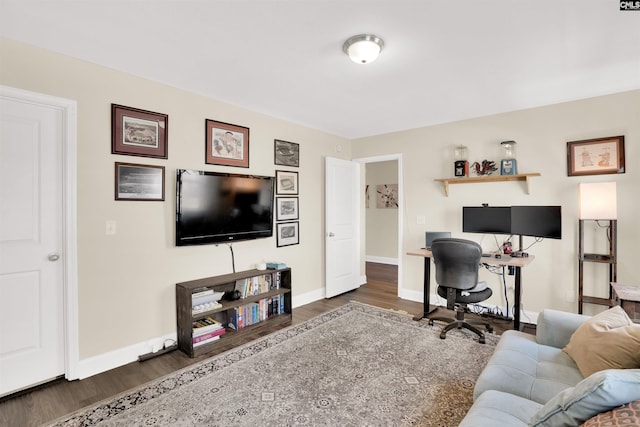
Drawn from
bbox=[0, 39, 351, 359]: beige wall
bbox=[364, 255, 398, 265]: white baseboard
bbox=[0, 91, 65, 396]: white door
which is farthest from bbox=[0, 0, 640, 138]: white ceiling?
bbox=[364, 255, 398, 265]: white baseboard

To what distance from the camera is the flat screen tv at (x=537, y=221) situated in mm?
3277

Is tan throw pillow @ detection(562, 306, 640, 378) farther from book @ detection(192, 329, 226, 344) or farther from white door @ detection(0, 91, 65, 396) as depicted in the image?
white door @ detection(0, 91, 65, 396)

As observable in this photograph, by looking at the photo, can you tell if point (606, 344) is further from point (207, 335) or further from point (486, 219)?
point (207, 335)

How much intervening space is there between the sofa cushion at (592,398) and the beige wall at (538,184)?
2893 mm

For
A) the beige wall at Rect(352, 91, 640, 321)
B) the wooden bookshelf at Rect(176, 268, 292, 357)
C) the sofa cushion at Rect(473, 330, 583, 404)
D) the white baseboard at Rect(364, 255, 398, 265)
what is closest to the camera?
the sofa cushion at Rect(473, 330, 583, 404)

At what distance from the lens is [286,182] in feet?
13.5

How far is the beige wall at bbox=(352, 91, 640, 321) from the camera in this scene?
10.2 ft

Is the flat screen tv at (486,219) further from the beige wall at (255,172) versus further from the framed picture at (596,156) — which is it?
the framed picture at (596,156)

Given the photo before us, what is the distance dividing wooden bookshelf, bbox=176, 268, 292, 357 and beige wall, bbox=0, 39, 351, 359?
162mm

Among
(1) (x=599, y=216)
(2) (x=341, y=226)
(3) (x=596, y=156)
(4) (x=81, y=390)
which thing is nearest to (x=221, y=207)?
(4) (x=81, y=390)

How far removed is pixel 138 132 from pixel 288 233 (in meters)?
2.07

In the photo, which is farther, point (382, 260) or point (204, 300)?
point (382, 260)

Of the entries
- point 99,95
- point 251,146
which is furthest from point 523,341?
point 99,95

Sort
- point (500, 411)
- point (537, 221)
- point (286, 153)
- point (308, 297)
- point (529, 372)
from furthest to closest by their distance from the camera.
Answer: point (308, 297), point (286, 153), point (537, 221), point (529, 372), point (500, 411)
